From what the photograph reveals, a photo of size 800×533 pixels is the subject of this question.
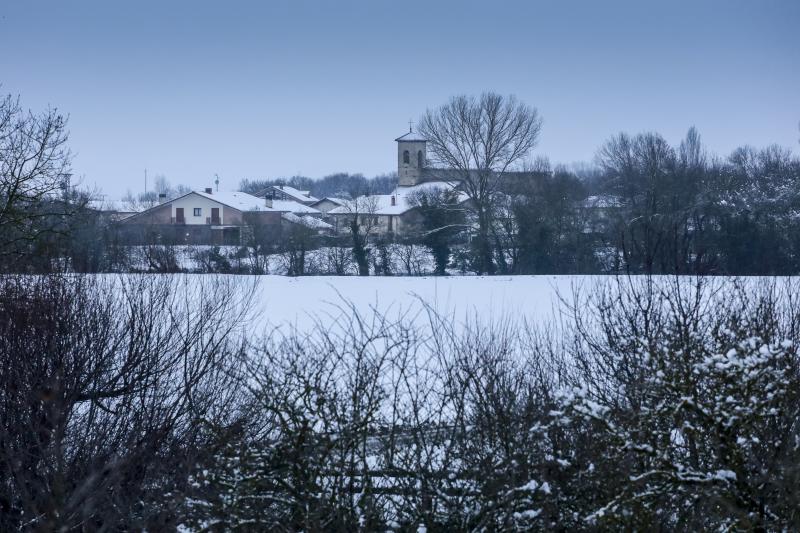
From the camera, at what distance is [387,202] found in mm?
78125

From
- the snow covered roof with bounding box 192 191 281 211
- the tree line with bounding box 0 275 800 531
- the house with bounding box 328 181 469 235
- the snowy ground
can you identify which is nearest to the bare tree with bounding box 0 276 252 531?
the tree line with bounding box 0 275 800 531

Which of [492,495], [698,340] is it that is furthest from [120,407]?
[698,340]

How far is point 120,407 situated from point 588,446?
19.8ft

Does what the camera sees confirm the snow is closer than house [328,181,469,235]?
No

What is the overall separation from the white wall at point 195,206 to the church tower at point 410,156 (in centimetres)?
1899

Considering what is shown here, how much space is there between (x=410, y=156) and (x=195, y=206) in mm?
21392

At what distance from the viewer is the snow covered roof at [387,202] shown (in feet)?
191

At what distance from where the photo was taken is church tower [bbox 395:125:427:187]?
83.0 meters

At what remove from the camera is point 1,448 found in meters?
9.18

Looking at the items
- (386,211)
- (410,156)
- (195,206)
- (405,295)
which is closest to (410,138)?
(410,156)

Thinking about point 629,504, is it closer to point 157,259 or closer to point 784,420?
point 784,420

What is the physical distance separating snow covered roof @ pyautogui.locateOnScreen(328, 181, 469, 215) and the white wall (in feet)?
31.7

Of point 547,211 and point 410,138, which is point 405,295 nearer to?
point 547,211

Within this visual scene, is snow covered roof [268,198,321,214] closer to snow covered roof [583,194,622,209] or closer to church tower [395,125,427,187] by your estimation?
church tower [395,125,427,187]
